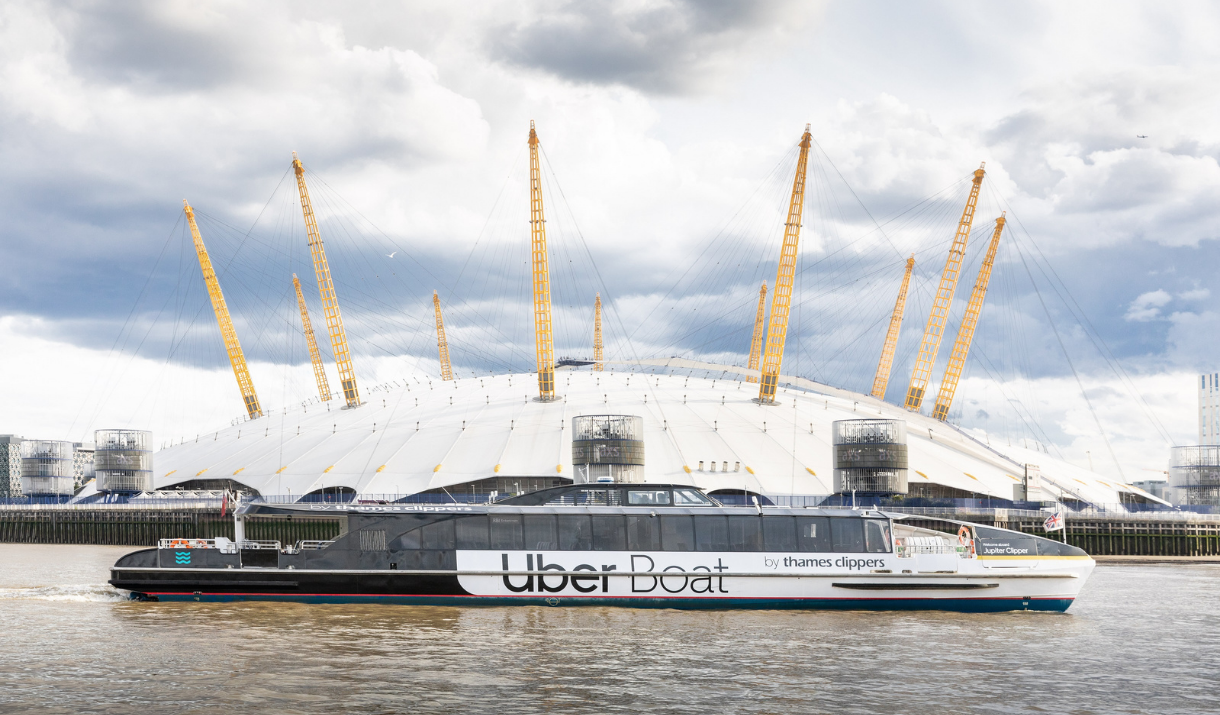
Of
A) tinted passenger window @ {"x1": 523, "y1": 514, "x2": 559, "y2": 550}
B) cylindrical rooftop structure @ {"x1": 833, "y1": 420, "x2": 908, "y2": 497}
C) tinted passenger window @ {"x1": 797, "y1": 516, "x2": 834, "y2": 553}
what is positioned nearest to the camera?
tinted passenger window @ {"x1": 523, "y1": 514, "x2": 559, "y2": 550}

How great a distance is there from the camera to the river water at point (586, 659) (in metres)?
23.8

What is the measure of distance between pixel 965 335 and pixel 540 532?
308 ft

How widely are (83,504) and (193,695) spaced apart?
8354 cm

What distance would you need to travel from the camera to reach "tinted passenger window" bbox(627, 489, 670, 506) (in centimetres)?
4159

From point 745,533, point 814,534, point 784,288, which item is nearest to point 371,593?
point 745,533

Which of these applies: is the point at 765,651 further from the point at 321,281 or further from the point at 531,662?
the point at 321,281

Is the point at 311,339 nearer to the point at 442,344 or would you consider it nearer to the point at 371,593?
the point at 442,344

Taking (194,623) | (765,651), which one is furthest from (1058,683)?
(194,623)

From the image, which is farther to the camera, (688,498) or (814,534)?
(688,498)

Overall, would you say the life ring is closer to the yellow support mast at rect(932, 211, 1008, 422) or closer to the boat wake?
the boat wake

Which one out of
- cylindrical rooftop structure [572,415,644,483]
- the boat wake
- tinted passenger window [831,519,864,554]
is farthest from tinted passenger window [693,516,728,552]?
cylindrical rooftop structure [572,415,644,483]

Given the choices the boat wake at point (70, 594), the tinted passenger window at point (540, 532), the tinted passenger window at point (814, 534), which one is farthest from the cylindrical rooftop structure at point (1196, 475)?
the boat wake at point (70, 594)

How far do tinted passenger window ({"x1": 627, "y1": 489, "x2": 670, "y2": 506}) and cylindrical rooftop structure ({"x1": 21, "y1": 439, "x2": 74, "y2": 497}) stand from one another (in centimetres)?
9145

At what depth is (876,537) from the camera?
40875mm
